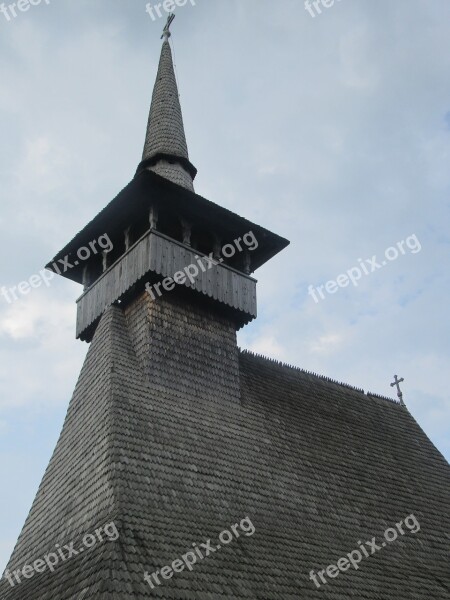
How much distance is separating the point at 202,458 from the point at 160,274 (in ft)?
13.6

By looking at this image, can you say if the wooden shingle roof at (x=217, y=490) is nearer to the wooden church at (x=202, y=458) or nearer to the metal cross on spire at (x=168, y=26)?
the wooden church at (x=202, y=458)

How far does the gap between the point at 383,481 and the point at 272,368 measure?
3.98 metres

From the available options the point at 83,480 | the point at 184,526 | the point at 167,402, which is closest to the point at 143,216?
the point at 167,402

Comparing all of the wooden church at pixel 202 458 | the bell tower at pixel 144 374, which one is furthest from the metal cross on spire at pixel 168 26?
the wooden church at pixel 202 458

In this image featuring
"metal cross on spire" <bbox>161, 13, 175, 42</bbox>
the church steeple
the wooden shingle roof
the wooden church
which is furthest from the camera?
"metal cross on spire" <bbox>161, 13, 175, 42</bbox>

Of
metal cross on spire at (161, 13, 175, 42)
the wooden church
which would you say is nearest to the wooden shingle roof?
the wooden church

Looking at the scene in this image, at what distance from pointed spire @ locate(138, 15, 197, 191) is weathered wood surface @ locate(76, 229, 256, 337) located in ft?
10.7

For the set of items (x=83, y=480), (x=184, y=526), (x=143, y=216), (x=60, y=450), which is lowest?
(x=184, y=526)

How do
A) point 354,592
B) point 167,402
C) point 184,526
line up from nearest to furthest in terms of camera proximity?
point 184,526 → point 354,592 → point 167,402

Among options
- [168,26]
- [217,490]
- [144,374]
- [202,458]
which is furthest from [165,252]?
[168,26]

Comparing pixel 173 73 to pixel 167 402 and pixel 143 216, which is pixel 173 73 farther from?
pixel 167 402

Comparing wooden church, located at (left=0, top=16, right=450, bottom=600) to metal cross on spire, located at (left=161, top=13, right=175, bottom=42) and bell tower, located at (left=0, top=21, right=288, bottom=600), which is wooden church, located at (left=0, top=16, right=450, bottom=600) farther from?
metal cross on spire, located at (left=161, top=13, right=175, bottom=42)

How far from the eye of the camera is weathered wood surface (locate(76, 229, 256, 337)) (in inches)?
552

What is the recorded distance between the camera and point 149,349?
512 inches
